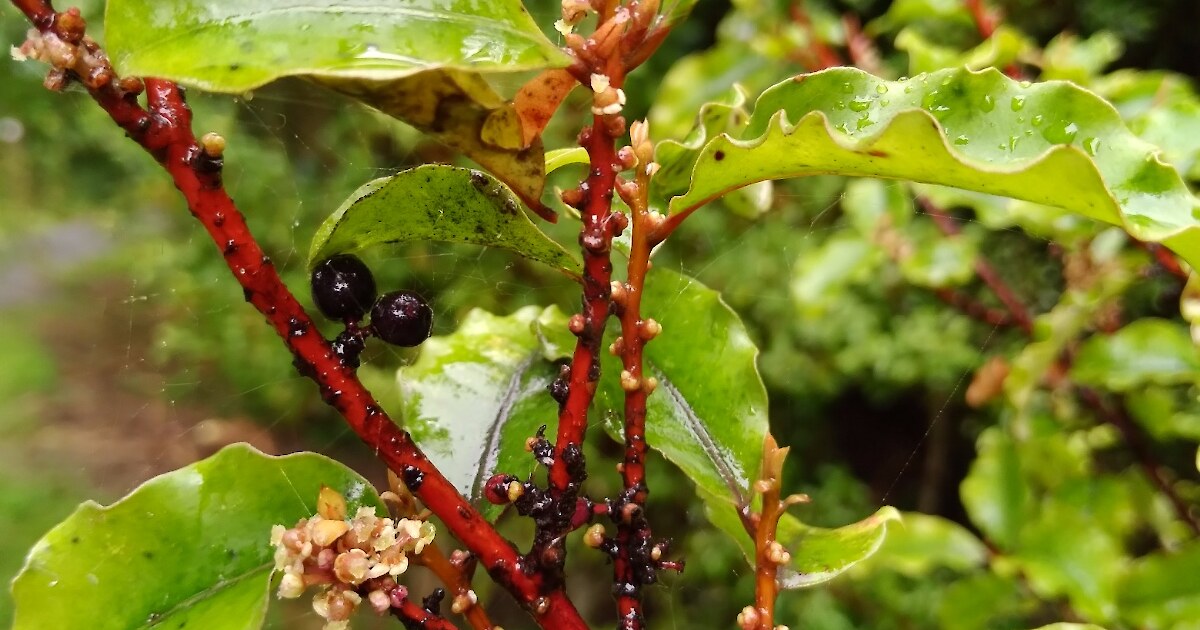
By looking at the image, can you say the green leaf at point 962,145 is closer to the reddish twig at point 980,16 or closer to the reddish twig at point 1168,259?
the reddish twig at point 1168,259

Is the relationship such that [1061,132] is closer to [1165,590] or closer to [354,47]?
[354,47]

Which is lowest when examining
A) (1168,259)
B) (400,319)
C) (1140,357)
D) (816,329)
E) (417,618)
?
(816,329)

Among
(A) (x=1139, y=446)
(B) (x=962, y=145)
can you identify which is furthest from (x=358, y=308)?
(A) (x=1139, y=446)

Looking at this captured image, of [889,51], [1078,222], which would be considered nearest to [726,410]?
[1078,222]

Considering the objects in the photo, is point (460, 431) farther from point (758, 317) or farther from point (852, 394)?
point (852, 394)

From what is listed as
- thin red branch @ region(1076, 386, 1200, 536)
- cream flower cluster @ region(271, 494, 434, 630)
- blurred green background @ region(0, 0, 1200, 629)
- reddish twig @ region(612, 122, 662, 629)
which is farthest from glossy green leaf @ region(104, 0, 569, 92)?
thin red branch @ region(1076, 386, 1200, 536)

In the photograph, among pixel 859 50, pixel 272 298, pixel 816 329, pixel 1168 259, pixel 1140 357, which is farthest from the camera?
pixel 816 329
